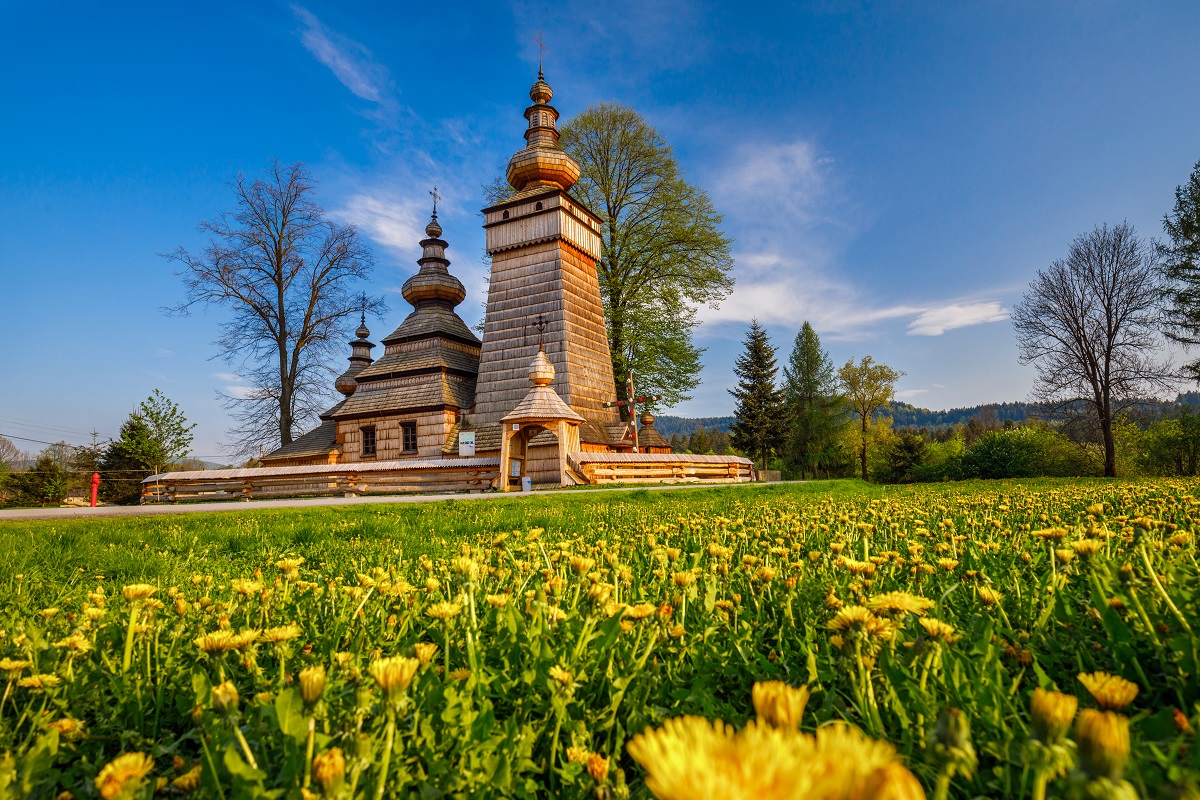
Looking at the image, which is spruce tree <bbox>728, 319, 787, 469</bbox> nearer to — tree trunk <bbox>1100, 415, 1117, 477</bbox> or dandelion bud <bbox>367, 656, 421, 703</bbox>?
tree trunk <bbox>1100, 415, 1117, 477</bbox>

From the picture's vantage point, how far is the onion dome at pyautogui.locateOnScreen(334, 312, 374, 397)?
99.2 feet

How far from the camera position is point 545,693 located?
150 centimetres

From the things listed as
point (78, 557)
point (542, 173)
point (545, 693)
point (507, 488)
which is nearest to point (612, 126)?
point (542, 173)

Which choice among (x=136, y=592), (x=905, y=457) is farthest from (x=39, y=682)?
(x=905, y=457)

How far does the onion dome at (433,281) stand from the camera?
26.9 m

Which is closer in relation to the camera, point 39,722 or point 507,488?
point 39,722

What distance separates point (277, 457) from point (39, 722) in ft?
90.7

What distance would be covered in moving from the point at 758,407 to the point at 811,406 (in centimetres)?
514

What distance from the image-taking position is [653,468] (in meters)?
19.5

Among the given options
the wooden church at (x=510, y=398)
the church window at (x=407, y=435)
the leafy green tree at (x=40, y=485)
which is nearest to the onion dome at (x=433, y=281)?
the wooden church at (x=510, y=398)

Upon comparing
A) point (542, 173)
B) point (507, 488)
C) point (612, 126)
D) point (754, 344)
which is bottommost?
point (507, 488)

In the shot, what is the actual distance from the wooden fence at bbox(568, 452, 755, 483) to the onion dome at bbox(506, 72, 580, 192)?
12.2 m

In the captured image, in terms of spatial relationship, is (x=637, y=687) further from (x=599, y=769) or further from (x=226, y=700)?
(x=226, y=700)

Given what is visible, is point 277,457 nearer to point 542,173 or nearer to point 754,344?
point 542,173
